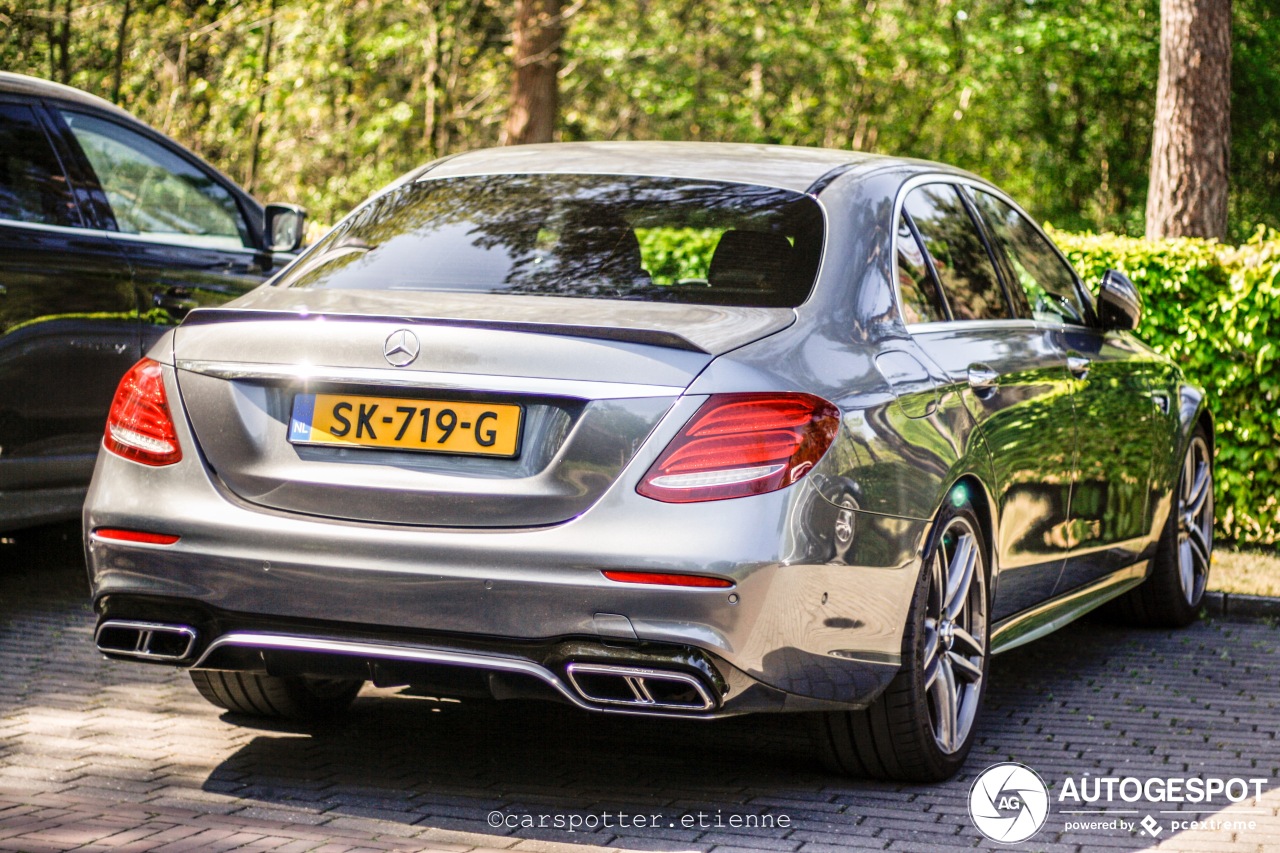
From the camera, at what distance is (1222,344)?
334 inches

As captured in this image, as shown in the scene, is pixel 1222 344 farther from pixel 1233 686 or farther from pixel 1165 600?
pixel 1233 686

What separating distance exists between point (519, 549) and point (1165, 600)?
4.15 meters

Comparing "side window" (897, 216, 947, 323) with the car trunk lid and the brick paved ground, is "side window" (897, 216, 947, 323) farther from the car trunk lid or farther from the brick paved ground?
the brick paved ground

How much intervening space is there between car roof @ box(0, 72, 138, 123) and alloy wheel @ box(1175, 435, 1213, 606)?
4754mm

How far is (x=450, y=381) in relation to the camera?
3.60m

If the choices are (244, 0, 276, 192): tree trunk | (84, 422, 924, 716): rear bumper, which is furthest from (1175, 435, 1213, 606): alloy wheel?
(244, 0, 276, 192): tree trunk

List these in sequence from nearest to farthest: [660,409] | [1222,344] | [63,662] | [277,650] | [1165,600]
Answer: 1. [660,409]
2. [277,650]
3. [63,662]
4. [1165,600]
5. [1222,344]

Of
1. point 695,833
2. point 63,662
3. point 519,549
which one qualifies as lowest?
point 63,662

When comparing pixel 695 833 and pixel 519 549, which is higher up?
pixel 519 549

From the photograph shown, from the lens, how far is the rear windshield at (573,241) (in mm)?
4125

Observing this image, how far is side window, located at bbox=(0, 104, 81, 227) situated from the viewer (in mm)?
6117

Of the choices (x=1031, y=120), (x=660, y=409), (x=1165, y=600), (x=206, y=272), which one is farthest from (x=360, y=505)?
(x=1031, y=120)

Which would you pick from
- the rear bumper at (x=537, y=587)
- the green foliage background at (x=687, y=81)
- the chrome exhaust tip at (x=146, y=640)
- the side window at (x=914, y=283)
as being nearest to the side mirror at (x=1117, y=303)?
the side window at (x=914, y=283)

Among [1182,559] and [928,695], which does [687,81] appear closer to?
[1182,559]
